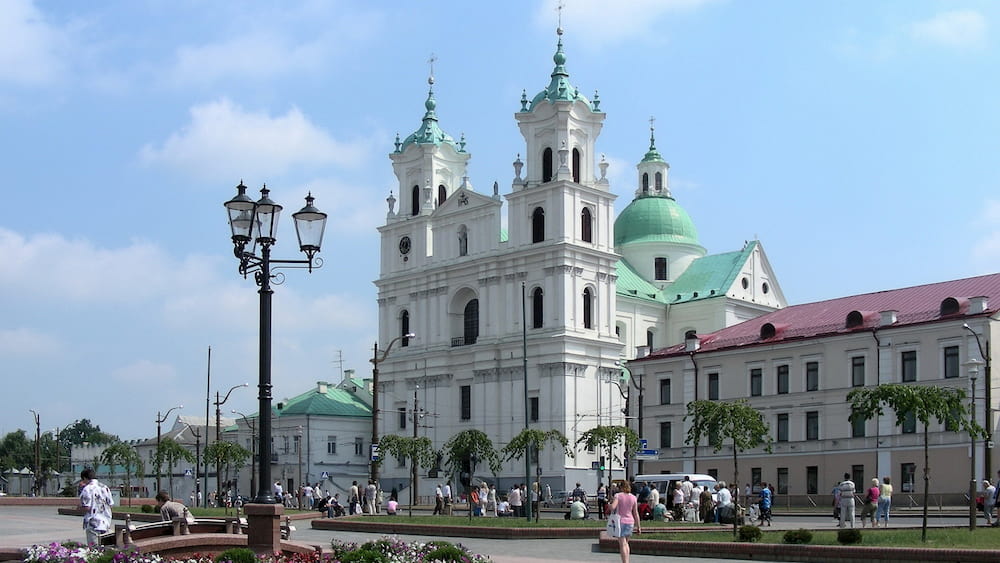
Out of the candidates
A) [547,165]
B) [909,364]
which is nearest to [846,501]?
[909,364]

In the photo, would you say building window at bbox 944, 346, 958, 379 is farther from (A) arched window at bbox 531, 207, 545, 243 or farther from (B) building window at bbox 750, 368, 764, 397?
(A) arched window at bbox 531, 207, 545, 243

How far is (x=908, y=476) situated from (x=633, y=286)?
140 ft

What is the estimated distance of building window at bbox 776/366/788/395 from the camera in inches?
2554

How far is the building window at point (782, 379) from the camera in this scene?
213 ft

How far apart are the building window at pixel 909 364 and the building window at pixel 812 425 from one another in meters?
4.89

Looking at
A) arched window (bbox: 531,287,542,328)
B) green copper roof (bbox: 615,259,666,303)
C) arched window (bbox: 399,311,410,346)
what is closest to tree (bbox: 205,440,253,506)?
arched window (bbox: 531,287,542,328)

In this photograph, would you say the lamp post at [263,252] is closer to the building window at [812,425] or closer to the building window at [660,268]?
the building window at [812,425]

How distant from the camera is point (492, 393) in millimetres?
89250

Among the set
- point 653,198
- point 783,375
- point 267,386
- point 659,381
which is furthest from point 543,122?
point 267,386

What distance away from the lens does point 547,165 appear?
9062cm

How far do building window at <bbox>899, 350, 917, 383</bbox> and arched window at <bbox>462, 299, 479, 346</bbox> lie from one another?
38.3 metres

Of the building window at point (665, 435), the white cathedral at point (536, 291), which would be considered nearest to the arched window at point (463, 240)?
the white cathedral at point (536, 291)

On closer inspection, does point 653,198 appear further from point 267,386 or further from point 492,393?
point 267,386

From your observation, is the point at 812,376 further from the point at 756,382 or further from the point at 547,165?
the point at 547,165
